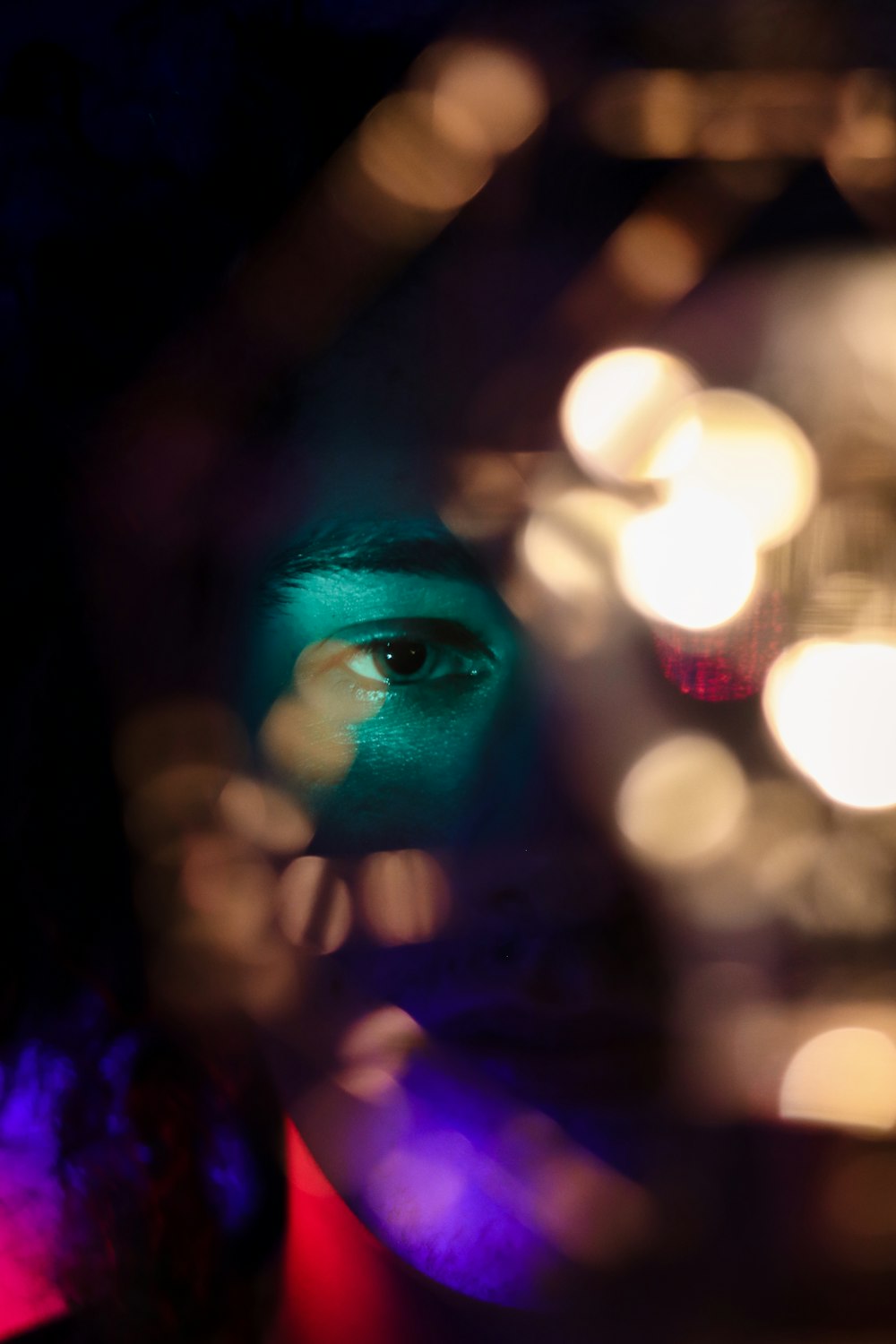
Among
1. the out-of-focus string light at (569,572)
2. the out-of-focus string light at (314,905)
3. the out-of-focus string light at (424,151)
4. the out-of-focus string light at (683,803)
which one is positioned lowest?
the out-of-focus string light at (314,905)

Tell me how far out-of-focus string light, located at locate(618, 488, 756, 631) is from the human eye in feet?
0.40

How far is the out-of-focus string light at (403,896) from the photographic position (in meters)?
0.70

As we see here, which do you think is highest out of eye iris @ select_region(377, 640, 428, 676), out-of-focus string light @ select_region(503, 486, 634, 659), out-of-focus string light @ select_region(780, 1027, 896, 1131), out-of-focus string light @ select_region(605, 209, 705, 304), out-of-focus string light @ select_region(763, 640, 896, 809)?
out-of-focus string light @ select_region(605, 209, 705, 304)

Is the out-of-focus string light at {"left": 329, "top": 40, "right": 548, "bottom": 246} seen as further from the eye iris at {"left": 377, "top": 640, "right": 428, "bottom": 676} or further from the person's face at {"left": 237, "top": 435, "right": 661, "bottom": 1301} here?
the eye iris at {"left": 377, "top": 640, "right": 428, "bottom": 676}

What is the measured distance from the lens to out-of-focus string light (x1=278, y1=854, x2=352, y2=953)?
0.72m

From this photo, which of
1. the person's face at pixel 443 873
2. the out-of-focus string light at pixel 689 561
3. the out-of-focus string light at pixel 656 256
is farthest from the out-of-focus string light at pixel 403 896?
the out-of-focus string light at pixel 656 256

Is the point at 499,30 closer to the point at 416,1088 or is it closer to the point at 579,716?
the point at 579,716

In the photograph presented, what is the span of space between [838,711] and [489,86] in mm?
481

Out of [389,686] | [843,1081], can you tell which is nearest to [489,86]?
[389,686]

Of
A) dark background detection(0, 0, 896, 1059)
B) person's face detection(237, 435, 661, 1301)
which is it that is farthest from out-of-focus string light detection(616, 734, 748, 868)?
dark background detection(0, 0, 896, 1059)

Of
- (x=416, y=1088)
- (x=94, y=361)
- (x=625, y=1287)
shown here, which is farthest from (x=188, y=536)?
(x=625, y=1287)

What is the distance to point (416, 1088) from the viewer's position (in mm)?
694

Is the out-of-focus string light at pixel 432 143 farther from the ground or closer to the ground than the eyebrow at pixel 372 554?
farther from the ground

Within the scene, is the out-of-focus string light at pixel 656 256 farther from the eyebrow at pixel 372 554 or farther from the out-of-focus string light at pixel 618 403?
the eyebrow at pixel 372 554
